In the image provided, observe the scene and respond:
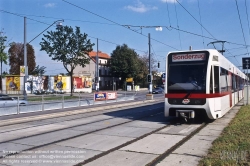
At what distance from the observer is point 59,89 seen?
60125 mm

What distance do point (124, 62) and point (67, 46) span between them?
3590 centimetres

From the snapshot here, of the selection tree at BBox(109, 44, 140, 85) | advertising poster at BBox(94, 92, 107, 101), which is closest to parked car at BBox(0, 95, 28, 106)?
advertising poster at BBox(94, 92, 107, 101)

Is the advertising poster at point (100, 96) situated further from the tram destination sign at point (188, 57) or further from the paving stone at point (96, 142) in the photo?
the paving stone at point (96, 142)

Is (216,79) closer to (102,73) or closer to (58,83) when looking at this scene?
(58,83)

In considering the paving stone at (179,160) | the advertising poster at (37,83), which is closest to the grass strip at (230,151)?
the paving stone at (179,160)

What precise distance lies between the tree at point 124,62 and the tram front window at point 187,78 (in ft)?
214

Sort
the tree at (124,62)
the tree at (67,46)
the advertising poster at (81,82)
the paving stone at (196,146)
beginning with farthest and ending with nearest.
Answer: the tree at (124,62) → the advertising poster at (81,82) → the tree at (67,46) → the paving stone at (196,146)

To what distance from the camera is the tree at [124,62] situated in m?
78.4

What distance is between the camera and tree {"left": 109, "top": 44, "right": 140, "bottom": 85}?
3086 inches

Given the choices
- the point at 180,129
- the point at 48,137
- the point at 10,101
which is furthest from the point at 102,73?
the point at 48,137

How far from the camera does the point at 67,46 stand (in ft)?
141

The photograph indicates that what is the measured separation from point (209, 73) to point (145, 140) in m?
4.47

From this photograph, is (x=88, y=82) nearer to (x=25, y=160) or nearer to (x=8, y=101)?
(x=8, y=101)

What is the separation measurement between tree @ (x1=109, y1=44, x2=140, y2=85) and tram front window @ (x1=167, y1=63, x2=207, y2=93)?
65235 millimetres
